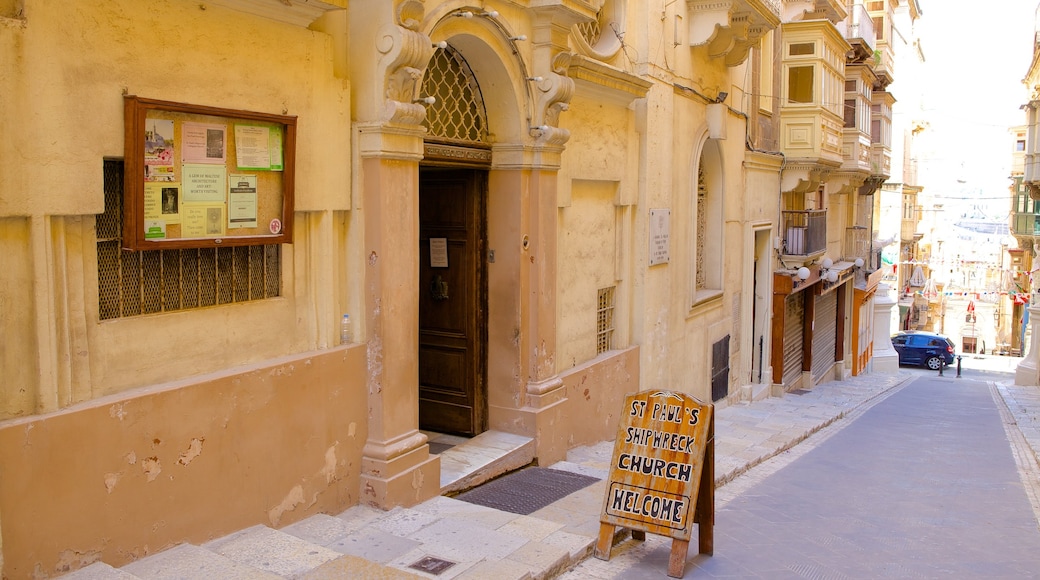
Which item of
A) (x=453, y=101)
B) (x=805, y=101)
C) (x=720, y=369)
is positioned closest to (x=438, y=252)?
(x=453, y=101)

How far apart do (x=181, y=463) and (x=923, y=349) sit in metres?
37.5

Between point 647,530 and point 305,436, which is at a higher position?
point 305,436

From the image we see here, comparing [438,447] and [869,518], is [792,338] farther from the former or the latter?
[438,447]

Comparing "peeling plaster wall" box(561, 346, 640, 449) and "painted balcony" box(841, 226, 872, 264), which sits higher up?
"painted balcony" box(841, 226, 872, 264)

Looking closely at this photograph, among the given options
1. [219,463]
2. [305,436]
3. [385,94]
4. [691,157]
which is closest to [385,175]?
[385,94]

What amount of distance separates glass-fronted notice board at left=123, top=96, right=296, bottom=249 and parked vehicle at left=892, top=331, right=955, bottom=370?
35.7m

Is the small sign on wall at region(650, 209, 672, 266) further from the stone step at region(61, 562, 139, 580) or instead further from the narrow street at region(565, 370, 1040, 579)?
the stone step at region(61, 562, 139, 580)

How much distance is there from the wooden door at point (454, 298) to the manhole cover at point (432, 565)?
2864mm

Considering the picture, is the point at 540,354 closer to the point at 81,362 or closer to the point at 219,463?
the point at 219,463

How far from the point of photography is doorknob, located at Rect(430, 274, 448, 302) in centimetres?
812

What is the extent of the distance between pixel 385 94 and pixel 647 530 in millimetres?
3447

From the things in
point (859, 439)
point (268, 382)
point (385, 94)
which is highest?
point (385, 94)

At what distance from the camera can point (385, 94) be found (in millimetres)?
5973

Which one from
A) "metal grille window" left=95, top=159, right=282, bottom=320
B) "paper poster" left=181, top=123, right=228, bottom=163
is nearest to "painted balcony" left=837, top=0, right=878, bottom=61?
"metal grille window" left=95, top=159, right=282, bottom=320
